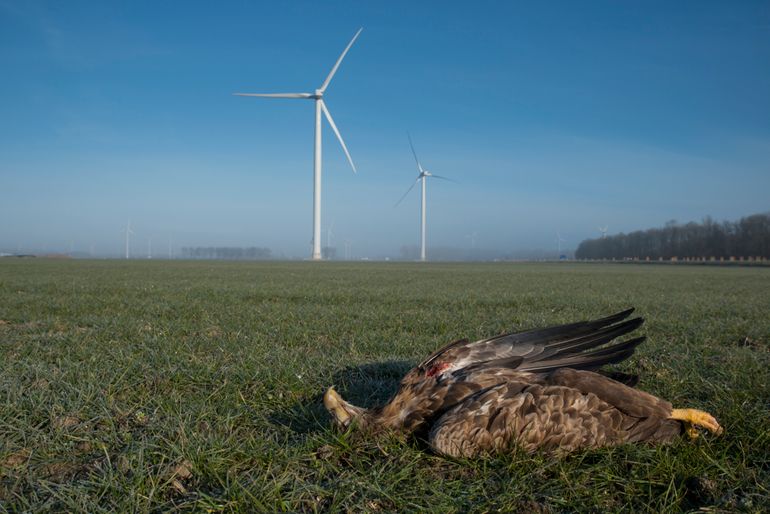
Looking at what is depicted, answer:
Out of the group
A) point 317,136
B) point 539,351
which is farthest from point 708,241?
point 539,351

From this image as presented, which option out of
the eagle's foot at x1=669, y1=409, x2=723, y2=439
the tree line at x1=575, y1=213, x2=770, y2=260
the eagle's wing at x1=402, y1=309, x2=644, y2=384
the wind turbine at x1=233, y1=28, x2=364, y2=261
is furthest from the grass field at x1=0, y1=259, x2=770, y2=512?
the tree line at x1=575, y1=213, x2=770, y2=260

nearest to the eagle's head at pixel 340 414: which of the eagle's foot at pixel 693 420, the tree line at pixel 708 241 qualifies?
the eagle's foot at pixel 693 420

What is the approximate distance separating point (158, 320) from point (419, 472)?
26.5 feet

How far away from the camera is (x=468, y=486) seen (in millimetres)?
3461

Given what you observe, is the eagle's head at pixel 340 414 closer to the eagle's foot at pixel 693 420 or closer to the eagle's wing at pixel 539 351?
the eagle's wing at pixel 539 351

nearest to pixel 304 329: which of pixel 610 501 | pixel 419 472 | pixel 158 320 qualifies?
pixel 158 320

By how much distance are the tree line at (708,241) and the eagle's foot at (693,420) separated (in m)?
156

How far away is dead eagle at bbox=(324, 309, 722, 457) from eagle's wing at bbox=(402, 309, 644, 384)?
0.04 ft

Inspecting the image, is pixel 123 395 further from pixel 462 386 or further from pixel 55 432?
pixel 462 386

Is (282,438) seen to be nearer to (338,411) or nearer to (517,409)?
(338,411)

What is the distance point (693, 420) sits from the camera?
4.14 metres

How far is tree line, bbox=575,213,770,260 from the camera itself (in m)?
140

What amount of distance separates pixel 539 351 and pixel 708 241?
173569mm

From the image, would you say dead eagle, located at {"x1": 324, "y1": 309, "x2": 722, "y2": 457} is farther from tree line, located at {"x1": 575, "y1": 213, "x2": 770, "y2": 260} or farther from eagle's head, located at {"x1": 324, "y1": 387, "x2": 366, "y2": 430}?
tree line, located at {"x1": 575, "y1": 213, "x2": 770, "y2": 260}
